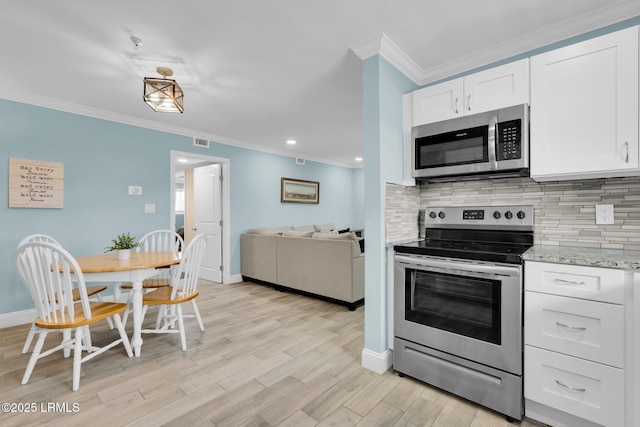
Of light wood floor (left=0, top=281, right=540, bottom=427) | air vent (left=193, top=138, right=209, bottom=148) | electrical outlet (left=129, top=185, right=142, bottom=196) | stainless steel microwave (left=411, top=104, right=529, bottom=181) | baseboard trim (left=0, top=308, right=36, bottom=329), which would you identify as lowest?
light wood floor (left=0, top=281, right=540, bottom=427)

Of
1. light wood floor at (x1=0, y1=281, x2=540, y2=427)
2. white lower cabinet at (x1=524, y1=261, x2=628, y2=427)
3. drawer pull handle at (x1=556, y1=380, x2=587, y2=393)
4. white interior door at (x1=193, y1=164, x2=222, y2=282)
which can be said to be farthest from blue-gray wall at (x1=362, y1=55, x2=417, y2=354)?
white interior door at (x1=193, y1=164, x2=222, y2=282)

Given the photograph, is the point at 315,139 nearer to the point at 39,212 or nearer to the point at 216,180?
the point at 216,180

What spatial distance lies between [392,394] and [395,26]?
244 centimetres

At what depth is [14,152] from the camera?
3.01m

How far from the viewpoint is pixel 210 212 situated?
5000 mm

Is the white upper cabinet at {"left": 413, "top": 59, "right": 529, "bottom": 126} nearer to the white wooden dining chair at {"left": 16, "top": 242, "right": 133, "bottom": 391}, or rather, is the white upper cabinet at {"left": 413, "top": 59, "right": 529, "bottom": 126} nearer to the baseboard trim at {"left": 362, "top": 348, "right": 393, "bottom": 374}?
the baseboard trim at {"left": 362, "top": 348, "right": 393, "bottom": 374}

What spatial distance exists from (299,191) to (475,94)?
4373 millimetres

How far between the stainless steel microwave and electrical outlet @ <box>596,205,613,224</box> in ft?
1.52

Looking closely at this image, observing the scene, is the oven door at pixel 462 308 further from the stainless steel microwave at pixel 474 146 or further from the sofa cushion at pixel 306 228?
the sofa cushion at pixel 306 228

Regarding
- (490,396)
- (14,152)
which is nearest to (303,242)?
(490,396)

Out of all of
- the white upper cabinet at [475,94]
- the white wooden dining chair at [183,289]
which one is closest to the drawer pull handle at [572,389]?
the white upper cabinet at [475,94]

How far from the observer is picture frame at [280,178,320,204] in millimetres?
5752

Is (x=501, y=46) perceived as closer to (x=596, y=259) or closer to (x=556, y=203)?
(x=556, y=203)

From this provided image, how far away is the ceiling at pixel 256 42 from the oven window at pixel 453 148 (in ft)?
2.18
